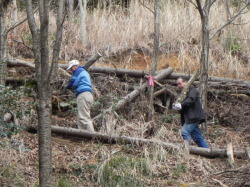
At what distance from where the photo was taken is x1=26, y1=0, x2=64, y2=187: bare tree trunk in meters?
4.85

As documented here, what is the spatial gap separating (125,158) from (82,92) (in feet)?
7.45

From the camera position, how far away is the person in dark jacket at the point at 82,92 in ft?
32.9

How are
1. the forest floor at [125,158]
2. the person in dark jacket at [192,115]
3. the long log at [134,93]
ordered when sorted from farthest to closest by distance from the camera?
the long log at [134,93]
the person in dark jacket at [192,115]
the forest floor at [125,158]

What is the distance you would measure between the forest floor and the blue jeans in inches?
24.3

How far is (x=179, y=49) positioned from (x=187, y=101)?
15.9 ft

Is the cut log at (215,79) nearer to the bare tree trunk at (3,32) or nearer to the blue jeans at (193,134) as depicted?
the blue jeans at (193,134)

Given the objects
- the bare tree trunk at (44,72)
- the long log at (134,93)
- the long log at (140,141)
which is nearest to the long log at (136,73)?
the long log at (134,93)

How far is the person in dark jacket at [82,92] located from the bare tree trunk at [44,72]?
486 cm

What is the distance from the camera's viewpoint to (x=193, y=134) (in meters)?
9.87

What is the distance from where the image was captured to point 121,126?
10273mm

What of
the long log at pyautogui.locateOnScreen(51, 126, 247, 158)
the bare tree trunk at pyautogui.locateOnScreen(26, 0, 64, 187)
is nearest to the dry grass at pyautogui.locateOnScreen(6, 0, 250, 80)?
the long log at pyautogui.locateOnScreen(51, 126, 247, 158)

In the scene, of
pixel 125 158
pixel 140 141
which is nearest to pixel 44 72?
pixel 125 158

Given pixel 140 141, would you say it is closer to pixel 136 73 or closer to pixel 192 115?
pixel 192 115

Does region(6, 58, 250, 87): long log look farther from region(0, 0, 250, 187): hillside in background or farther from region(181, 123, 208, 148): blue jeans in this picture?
region(181, 123, 208, 148): blue jeans
